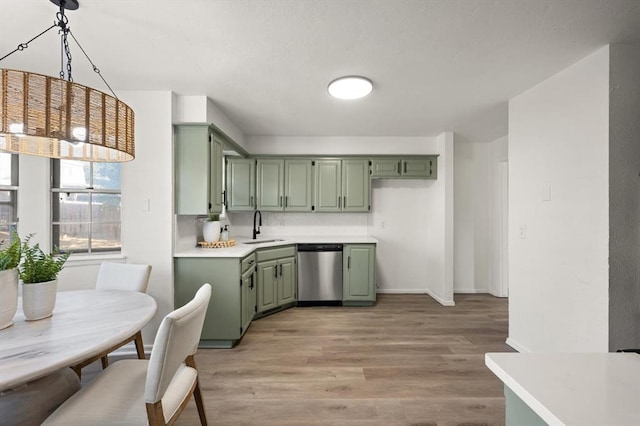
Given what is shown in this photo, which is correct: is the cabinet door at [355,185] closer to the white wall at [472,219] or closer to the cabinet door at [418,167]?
the cabinet door at [418,167]

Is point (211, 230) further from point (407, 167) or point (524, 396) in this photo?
point (524, 396)

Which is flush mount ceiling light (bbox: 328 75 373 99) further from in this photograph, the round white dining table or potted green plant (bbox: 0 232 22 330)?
potted green plant (bbox: 0 232 22 330)

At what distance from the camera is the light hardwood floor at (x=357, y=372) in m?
1.81

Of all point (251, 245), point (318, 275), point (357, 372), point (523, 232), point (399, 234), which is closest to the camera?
point (357, 372)

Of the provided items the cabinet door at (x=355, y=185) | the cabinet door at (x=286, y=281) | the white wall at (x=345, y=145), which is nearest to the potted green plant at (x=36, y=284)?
the cabinet door at (x=286, y=281)

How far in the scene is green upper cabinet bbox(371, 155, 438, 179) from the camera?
13.5 feet

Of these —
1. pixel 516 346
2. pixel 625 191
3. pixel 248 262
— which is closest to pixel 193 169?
pixel 248 262

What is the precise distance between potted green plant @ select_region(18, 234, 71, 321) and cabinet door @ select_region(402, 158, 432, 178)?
151 inches

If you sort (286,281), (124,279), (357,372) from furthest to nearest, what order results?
1. (286,281)
2. (357,372)
3. (124,279)

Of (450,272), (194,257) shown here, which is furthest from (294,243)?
(450,272)

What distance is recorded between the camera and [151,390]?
1.11 m

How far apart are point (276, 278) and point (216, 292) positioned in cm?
94

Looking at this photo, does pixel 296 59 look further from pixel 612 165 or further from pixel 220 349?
pixel 220 349

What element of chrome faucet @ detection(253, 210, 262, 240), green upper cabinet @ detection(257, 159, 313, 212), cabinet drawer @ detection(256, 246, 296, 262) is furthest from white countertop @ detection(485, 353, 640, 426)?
chrome faucet @ detection(253, 210, 262, 240)
